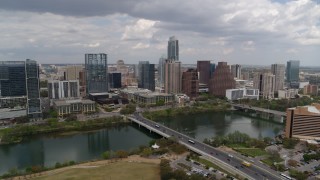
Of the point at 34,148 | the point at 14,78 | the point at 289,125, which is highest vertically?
the point at 14,78

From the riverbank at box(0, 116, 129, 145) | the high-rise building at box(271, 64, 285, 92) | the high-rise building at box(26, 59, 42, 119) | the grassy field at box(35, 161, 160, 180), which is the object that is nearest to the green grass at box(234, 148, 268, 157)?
the grassy field at box(35, 161, 160, 180)

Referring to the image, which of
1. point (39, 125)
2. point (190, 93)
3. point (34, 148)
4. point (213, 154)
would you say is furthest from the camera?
point (190, 93)

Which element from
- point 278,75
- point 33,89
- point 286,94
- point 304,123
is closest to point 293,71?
point 278,75

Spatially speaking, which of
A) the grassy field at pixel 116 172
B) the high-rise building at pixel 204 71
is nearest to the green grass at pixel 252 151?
the grassy field at pixel 116 172

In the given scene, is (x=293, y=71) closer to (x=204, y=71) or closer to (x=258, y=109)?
(x=204, y=71)

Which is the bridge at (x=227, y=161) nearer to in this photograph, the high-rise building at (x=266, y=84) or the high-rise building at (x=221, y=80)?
the high-rise building at (x=221, y=80)

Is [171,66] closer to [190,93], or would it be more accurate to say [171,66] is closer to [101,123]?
[190,93]

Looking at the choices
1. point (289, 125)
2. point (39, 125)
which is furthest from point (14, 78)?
point (289, 125)

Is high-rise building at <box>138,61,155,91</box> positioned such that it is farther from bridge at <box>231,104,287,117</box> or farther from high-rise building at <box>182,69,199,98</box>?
bridge at <box>231,104,287,117</box>
